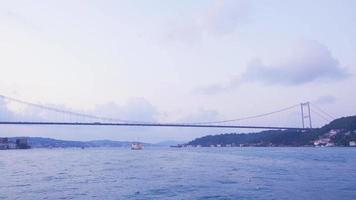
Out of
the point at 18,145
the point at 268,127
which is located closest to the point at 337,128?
the point at 268,127

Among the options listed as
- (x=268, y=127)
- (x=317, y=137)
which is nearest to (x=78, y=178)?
(x=268, y=127)

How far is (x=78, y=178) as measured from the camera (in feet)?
70.6

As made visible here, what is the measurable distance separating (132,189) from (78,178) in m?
5.63

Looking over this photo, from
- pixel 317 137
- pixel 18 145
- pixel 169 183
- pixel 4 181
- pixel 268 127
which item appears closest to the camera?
pixel 169 183

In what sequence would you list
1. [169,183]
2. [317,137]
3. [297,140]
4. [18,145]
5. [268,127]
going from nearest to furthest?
[169,183]
[268,127]
[317,137]
[297,140]
[18,145]

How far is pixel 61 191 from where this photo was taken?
16609mm

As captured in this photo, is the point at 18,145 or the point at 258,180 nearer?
the point at 258,180

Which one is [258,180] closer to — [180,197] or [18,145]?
[180,197]

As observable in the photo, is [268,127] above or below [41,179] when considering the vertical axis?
above

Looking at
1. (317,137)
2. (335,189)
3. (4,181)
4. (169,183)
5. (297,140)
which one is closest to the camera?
(335,189)

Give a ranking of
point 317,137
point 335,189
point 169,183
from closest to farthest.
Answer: point 335,189 < point 169,183 < point 317,137

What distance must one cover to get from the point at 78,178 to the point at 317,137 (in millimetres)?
80536

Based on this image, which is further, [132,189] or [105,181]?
[105,181]

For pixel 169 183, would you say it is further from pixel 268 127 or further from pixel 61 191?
pixel 268 127
